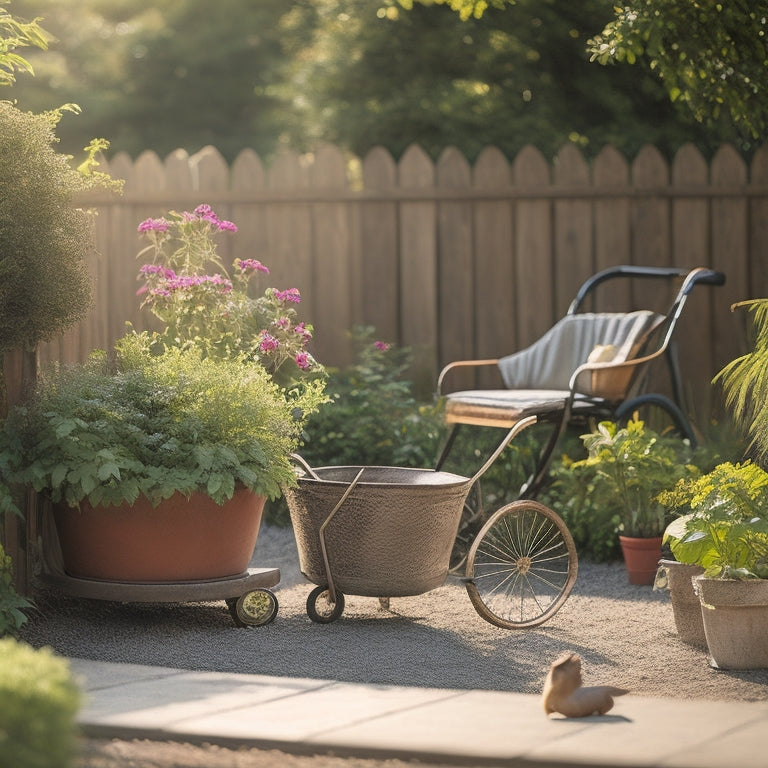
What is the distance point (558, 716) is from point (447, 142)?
8976 millimetres

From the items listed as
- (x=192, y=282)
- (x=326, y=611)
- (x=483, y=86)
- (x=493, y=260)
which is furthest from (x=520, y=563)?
(x=483, y=86)

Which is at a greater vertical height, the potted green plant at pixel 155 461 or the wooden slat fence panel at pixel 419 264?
the wooden slat fence panel at pixel 419 264

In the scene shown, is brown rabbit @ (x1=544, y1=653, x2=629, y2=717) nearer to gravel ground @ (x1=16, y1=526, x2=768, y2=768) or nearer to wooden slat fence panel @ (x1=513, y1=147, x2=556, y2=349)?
gravel ground @ (x1=16, y1=526, x2=768, y2=768)

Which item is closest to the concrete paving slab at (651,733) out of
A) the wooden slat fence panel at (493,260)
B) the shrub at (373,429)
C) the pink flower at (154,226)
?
the shrub at (373,429)

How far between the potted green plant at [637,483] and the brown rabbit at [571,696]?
2.35 metres

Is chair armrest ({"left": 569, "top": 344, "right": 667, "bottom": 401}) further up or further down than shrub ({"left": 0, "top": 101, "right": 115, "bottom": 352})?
further down

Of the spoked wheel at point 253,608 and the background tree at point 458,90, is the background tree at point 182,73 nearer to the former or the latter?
the background tree at point 458,90

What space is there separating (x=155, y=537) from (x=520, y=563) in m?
1.40

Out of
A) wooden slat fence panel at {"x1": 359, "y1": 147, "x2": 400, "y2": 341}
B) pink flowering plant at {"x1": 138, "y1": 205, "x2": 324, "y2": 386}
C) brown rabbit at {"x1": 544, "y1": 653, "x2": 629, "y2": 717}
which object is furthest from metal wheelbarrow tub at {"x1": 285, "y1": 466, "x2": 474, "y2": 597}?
wooden slat fence panel at {"x1": 359, "y1": 147, "x2": 400, "y2": 341}

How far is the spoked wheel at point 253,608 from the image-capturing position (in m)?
4.59

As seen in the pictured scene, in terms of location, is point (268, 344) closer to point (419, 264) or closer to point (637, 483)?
point (637, 483)

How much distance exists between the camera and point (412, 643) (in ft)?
14.2

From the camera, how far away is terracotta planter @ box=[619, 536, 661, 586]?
18.1 feet

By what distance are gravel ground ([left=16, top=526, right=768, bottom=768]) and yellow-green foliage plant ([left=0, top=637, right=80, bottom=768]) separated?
5.32 feet
